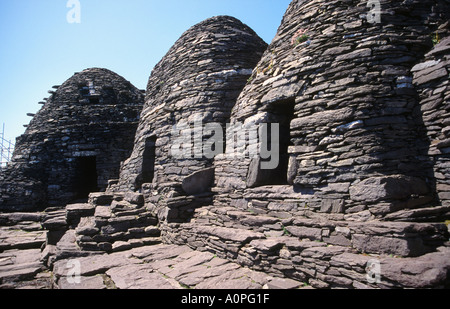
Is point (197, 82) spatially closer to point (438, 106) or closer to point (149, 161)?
point (149, 161)

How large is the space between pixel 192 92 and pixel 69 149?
29.4 ft

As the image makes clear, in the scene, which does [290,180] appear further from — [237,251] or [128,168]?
[128,168]

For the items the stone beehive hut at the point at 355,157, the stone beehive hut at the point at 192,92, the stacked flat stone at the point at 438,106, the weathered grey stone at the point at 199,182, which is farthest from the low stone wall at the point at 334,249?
the stone beehive hut at the point at 192,92

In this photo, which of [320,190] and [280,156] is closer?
[320,190]

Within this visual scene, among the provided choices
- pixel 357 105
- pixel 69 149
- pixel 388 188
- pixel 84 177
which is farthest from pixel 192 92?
pixel 84 177

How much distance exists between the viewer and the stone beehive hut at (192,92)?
7.60 meters

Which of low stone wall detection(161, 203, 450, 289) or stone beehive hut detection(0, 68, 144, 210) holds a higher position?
stone beehive hut detection(0, 68, 144, 210)

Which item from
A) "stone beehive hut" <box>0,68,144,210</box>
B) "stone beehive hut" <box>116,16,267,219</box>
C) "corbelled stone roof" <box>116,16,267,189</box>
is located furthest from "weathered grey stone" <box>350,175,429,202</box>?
"stone beehive hut" <box>0,68,144,210</box>

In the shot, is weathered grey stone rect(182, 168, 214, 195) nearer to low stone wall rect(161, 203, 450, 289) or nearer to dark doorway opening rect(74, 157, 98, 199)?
low stone wall rect(161, 203, 450, 289)

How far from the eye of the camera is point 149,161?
9.33 meters

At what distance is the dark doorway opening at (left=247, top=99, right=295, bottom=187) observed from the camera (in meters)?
5.67

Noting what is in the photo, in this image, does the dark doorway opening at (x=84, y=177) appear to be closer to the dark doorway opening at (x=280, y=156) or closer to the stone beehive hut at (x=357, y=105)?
the dark doorway opening at (x=280, y=156)

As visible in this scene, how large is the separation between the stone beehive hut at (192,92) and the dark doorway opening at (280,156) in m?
1.72

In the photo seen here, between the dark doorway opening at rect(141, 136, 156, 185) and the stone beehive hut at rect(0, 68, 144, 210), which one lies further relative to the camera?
the stone beehive hut at rect(0, 68, 144, 210)
